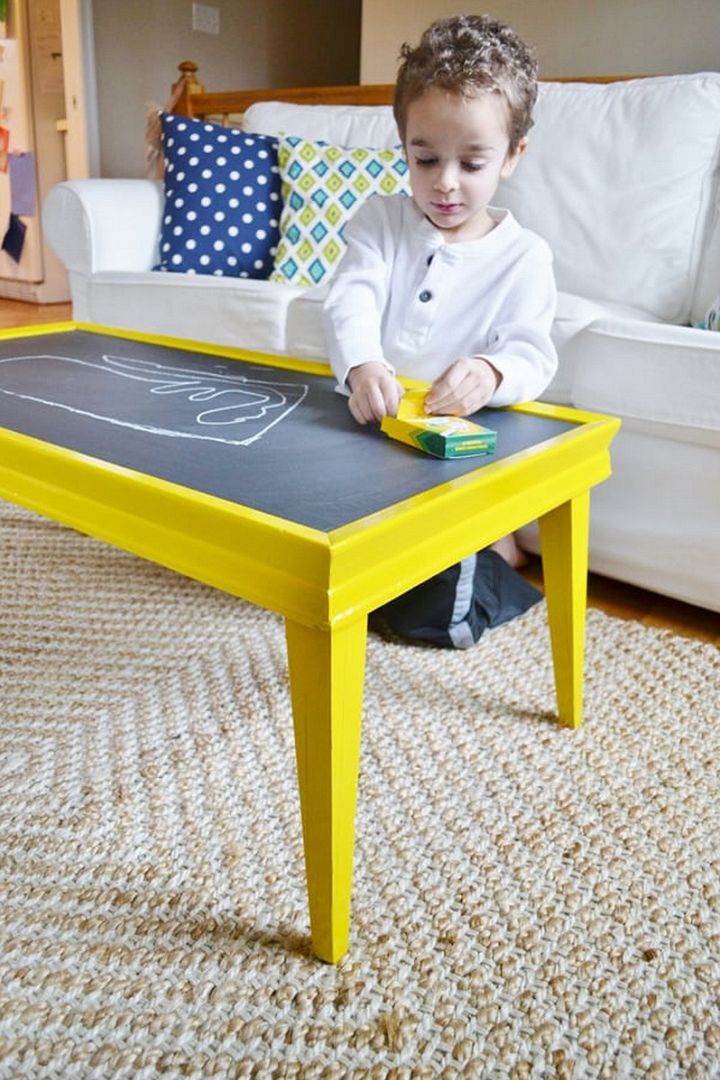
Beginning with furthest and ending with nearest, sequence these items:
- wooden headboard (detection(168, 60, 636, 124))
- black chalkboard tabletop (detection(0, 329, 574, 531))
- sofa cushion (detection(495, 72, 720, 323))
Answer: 1. wooden headboard (detection(168, 60, 636, 124))
2. sofa cushion (detection(495, 72, 720, 323))
3. black chalkboard tabletop (detection(0, 329, 574, 531))

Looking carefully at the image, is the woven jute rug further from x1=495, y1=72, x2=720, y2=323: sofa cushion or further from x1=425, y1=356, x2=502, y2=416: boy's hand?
x1=495, y1=72, x2=720, y2=323: sofa cushion

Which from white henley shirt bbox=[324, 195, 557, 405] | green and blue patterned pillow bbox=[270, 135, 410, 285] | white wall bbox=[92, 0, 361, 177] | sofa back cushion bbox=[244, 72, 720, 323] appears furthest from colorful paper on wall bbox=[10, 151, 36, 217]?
white henley shirt bbox=[324, 195, 557, 405]

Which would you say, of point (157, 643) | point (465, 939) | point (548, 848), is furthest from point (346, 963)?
point (157, 643)

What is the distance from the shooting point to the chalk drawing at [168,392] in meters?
0.89

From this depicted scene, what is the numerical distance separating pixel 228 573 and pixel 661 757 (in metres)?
0.62

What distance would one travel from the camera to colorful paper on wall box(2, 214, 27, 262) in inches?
→ 166

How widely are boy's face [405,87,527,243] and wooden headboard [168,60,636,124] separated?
1.44 meters

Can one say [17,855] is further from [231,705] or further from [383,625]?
[383,625]

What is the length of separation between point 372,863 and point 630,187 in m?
1.46

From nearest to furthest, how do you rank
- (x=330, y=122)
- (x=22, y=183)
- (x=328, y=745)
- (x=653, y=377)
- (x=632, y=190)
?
(x=328, y=745)
(x=653, y=377)
(x=632, y=190)
(x=330, y=122)
(x=22, y=183)

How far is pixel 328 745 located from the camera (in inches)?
25.6

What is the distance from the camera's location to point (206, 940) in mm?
746

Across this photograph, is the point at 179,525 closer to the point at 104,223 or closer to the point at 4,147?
the point at 104,223

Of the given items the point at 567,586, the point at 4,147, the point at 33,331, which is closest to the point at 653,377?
the point at 567,586
